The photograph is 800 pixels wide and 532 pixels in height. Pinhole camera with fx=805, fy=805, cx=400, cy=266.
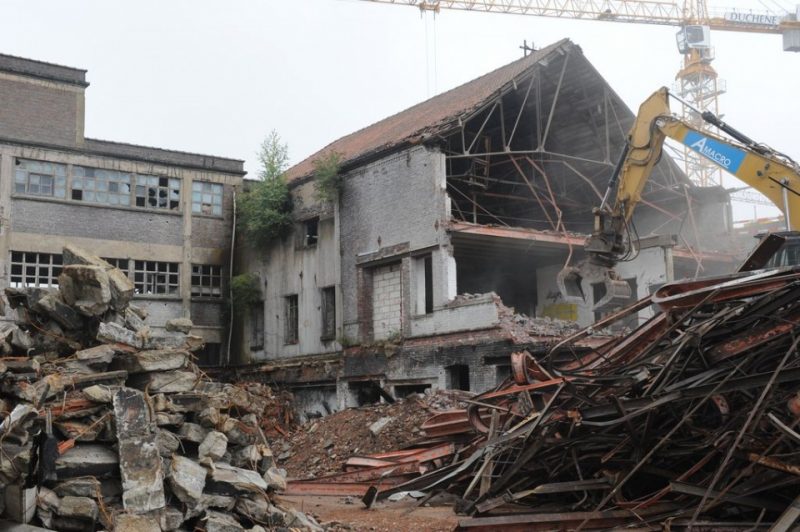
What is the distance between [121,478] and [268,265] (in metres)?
17.9

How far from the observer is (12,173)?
23922 millimetres

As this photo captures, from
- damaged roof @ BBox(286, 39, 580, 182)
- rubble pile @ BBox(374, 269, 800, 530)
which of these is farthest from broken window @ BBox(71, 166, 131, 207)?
rubble pile @ BBox(374, 269, 800, 530)

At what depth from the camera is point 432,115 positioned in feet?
74.2

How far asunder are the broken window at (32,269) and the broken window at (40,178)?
188 cm

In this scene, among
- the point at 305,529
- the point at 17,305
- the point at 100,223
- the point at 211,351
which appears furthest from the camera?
the point at 211,351

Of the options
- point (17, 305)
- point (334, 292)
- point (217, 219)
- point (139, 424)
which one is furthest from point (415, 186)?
point (139, 424)

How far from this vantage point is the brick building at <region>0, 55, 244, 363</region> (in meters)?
24.0

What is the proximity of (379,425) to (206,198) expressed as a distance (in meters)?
13.2

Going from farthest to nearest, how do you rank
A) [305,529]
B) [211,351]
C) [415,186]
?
[211,351]
[415,186]
[305,529]

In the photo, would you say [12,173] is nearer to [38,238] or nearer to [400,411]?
[38,238]

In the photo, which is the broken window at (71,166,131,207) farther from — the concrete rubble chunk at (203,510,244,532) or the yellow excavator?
the concrete rubble chunk at (203,510,244,532)

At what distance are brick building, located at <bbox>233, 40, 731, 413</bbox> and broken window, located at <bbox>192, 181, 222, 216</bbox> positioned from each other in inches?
83.9

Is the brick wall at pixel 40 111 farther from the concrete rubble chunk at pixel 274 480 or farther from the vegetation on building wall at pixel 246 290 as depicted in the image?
the concrete rubble chunk at pixel 274 480

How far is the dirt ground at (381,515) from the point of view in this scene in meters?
9.49
